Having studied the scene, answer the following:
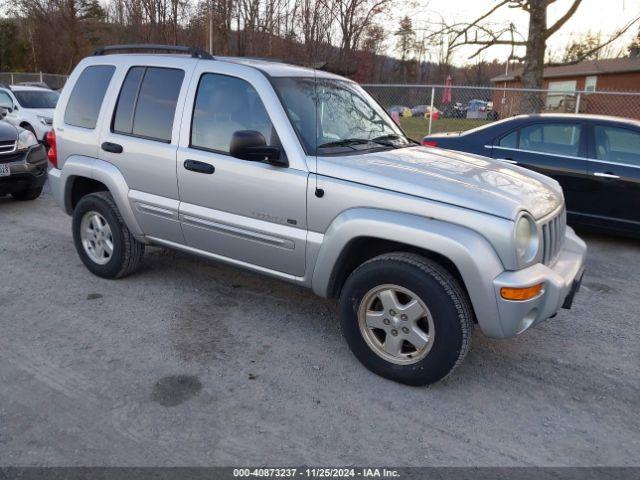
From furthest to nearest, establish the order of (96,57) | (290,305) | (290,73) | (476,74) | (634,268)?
1. (476,74)
2. (634,268)
3. (96,57)
4. (290,305)
5. (290,73)

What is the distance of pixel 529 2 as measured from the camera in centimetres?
1265

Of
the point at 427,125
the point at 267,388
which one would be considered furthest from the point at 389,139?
the point at 427,125

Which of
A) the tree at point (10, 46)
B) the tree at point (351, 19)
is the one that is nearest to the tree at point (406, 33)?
the tree at point (351, 19)

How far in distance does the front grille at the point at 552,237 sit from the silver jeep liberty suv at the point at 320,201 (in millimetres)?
19

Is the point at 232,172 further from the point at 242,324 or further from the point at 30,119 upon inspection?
the point at 30,119

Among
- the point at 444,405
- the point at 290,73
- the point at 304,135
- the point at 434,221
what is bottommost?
the point at 444,405

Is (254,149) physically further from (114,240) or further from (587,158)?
(587,158)

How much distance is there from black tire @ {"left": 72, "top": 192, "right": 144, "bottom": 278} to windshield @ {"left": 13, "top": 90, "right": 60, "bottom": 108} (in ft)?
32.0

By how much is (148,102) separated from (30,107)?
10415 mm

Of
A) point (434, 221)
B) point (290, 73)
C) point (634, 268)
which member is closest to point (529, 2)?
point (634, 268)

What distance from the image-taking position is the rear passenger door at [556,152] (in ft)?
21.5

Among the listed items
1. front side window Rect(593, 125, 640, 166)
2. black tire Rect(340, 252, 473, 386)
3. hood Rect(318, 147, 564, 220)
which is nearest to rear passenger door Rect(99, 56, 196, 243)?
hood Rect(318, 147, 564, 220)

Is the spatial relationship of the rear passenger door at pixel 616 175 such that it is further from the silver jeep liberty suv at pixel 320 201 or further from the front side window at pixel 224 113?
the front side window at pixel 224 113

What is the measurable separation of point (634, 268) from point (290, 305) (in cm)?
378
